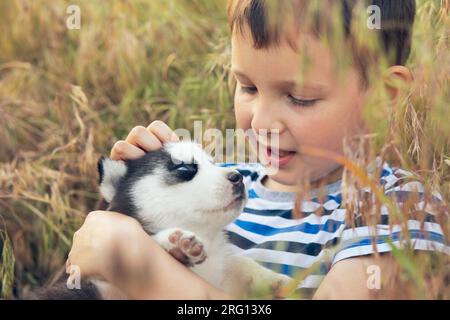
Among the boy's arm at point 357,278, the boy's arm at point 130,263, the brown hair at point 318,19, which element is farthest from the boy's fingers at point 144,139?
the boy's arm at point 357,278

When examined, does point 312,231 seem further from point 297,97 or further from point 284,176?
point 297,97

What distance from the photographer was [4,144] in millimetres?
2205

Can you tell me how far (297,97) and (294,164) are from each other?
Answer: 0.17 meters

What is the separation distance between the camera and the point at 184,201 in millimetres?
1557

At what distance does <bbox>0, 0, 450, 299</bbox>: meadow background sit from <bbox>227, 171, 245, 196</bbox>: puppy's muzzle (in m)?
0.42

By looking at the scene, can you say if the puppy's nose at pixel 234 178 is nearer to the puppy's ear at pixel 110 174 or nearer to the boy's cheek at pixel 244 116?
the boy's cheek at pixel 244 116

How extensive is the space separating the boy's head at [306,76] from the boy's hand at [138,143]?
0.65 ft

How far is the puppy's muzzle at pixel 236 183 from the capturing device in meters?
1.52

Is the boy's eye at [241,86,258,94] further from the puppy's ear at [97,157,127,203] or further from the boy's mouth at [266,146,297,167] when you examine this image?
the puppy's ear at [97,157,127,203]

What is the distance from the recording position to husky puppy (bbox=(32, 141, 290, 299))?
4.99 ft

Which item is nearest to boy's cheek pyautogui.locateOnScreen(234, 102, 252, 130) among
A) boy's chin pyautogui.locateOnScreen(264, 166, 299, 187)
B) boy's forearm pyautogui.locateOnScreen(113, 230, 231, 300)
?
Answer: boy's chin pyautogui.locateOnScreen(264, 166, 299, 187)
